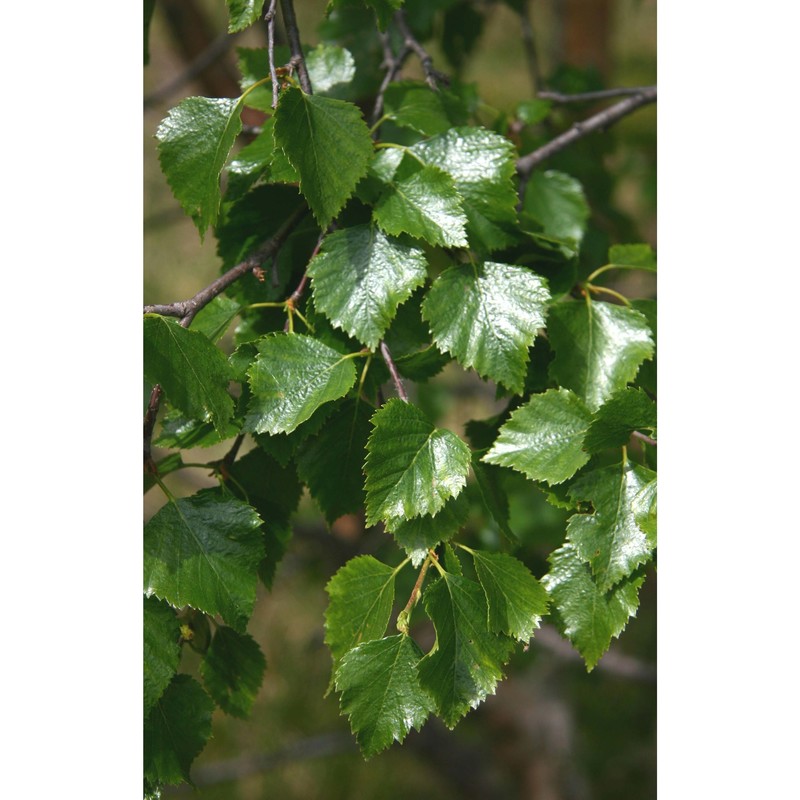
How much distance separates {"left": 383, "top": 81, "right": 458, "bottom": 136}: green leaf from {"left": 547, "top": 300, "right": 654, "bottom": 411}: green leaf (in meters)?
0.14

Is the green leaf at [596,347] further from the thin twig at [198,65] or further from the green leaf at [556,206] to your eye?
the thin twig at [198,65]

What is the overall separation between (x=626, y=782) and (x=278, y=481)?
1351mm

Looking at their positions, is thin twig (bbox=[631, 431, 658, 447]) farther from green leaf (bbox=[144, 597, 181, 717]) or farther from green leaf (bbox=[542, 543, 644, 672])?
green leaf (bbox=[144, 597, 181, 717])

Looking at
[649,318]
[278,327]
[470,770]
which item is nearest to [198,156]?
[278,327]

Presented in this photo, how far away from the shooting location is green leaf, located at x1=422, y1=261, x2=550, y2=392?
15.9 inches

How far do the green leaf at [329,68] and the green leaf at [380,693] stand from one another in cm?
34

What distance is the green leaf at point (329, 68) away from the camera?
0.54 meters

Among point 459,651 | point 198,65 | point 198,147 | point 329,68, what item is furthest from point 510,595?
point 198,65

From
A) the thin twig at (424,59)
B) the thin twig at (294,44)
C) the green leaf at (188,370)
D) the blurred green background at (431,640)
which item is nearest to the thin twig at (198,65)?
the blurred green background at (431,640)

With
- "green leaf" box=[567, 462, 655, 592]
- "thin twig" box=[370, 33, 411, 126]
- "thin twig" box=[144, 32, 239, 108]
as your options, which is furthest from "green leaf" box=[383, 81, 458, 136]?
"thin twig" box=[144, 32, 239, 108]

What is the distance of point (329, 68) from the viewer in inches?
21.3

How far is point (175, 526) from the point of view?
387 millimetres
